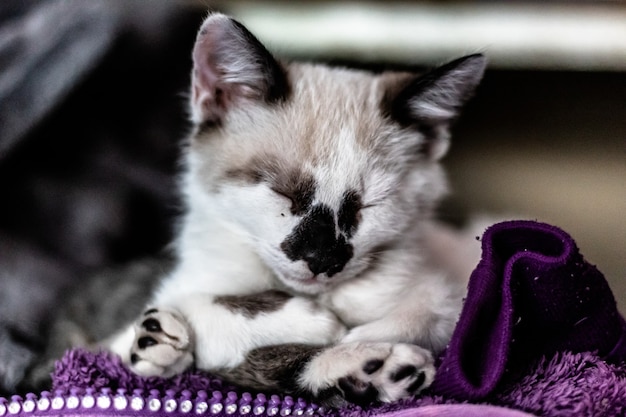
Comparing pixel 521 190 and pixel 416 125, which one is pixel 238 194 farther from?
pixel 521 190

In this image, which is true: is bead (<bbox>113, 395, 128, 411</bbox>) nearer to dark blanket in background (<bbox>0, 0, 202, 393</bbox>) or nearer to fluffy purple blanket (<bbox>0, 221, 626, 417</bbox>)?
fluffy purple blanket (<bbox>0, 221, 626, 417</bbox>)

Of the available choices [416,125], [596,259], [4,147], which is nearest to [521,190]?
[596,259]

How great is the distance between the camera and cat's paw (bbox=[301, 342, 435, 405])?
807mm

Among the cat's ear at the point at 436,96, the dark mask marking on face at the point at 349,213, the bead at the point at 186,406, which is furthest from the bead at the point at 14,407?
the cat's ear at the point at 436,96

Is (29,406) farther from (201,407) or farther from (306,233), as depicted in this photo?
(306,233)

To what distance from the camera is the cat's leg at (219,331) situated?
2.90ft

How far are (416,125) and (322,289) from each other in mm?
327

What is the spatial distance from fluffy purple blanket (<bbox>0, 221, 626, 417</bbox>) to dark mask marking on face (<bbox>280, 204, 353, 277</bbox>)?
0.19m

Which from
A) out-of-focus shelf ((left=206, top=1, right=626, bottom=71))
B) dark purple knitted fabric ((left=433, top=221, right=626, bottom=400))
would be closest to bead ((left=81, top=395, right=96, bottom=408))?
dark purple knitted fabric ((left=433, top=221, right=626, bottom=400))

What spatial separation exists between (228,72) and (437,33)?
92 centimetres

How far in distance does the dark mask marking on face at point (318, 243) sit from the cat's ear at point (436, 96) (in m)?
0.25

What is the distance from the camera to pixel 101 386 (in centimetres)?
87

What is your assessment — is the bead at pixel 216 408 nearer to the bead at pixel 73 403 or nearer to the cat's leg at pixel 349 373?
the cat's leg at pixel 349 373

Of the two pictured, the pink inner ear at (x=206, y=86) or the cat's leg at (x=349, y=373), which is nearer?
the cat's leg at (x=349, y=373)
